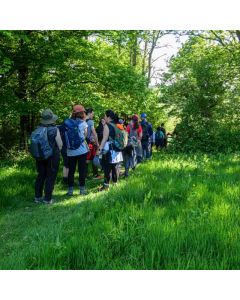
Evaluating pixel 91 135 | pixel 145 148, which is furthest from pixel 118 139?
pixel 145 148

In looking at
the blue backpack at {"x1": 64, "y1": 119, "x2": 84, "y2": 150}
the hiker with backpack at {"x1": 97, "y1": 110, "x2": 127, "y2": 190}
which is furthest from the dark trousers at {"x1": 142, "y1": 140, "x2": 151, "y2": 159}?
the blue backpack at {"x1": 64, "y1": 119, "x2": 84, "y2": 150}

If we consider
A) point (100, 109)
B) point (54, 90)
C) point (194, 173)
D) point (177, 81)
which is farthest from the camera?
point (177, 81)

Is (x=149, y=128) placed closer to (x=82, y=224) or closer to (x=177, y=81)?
(x=177, y=81)

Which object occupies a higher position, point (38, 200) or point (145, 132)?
point (145, 132)

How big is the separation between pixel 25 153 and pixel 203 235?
12.5m

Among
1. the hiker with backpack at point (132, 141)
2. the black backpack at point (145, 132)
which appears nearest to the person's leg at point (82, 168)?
the hiker with backpack at point (132, 141)

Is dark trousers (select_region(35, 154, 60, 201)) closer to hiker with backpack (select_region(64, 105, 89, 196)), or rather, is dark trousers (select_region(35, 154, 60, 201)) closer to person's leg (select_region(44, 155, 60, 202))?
person's leg (select_region(44, 155, 60, 202))

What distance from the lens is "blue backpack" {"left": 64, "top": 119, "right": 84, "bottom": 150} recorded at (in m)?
8.74

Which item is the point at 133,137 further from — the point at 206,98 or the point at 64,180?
the point at 206,98

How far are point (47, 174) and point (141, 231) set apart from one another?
458cm

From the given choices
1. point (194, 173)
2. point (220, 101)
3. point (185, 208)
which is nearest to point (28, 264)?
point (185, 208)

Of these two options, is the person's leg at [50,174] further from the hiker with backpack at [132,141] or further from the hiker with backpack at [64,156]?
the hiker with backpack at [132,141]

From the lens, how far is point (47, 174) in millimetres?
8336

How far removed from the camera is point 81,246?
3852mm
